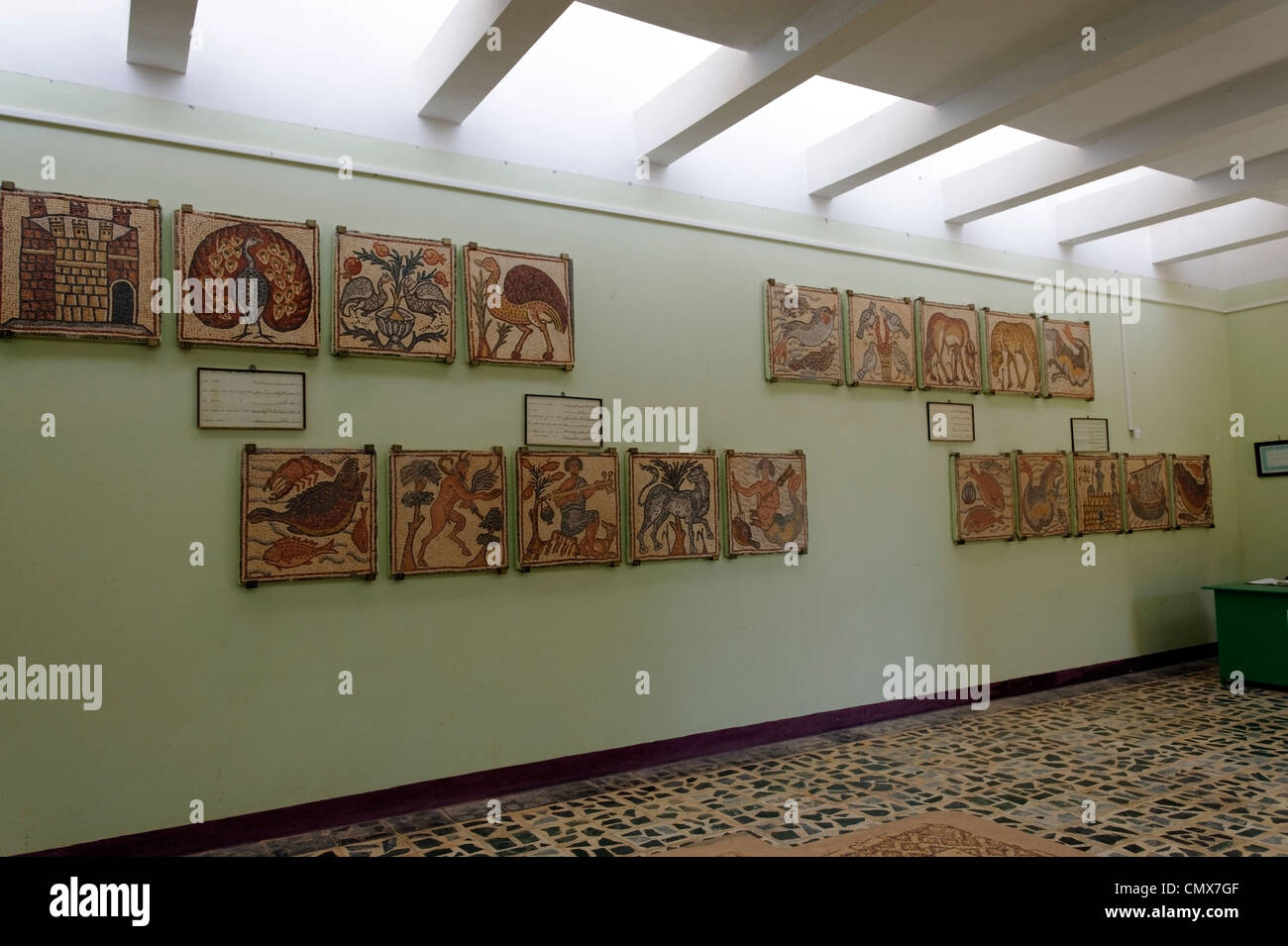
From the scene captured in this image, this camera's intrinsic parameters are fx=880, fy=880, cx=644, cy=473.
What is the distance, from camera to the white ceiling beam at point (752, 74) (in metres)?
5.40

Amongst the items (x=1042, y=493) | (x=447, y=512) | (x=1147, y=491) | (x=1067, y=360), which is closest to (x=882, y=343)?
(x=1042, y=493)

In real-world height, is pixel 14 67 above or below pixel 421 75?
below

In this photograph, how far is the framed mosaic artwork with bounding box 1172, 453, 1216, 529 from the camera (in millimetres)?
10781

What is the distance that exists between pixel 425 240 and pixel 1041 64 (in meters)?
4.65

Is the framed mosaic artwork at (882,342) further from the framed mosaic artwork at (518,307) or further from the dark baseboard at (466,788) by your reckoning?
the dark baseboard at (466,788)

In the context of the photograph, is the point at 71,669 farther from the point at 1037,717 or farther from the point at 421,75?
the point at 1037,717

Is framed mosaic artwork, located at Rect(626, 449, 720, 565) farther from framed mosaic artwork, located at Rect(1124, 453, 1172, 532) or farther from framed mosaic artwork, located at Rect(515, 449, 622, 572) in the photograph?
framed mosaic artwork, located at Rect(1124, 453, 1172, 532)

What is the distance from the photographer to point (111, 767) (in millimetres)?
5117

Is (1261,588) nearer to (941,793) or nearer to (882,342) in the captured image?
(882,342)

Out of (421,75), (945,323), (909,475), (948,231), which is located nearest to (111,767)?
(421,75)

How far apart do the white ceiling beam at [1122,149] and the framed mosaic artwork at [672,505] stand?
4044 millimetres

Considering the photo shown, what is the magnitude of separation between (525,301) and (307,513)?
2.21 m

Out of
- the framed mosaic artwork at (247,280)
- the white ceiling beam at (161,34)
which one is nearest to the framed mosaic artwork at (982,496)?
the framed mosaic artwork at (247,280)

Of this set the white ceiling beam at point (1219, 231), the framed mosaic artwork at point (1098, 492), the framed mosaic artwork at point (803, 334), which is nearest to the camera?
the framed mosaic artwork at point (803, 334)
